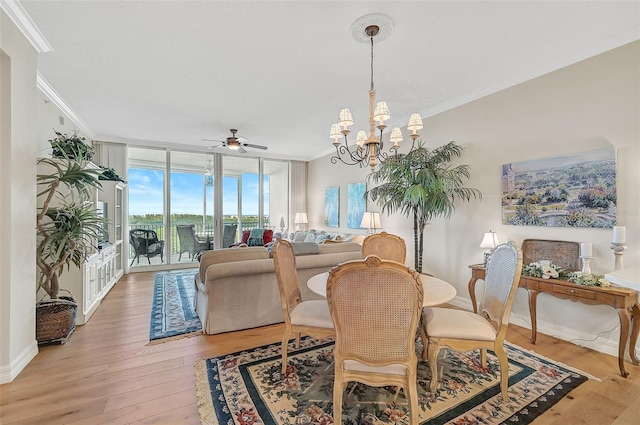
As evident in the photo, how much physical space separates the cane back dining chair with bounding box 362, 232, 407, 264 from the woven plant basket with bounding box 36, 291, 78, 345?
3010mm

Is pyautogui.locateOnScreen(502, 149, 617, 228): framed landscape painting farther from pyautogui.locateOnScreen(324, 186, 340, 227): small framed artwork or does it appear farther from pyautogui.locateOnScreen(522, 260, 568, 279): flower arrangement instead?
pyautogui.locateOnScreen(324, 186, 340, 227): small framed artwork

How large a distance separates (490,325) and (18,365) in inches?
142

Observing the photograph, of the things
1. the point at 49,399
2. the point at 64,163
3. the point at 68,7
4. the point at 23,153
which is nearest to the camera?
the point at 49,399

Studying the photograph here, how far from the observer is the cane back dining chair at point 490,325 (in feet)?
6.29

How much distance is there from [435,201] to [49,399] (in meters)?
3.94

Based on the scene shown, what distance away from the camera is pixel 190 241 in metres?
6.71

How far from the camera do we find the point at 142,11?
2160 mm

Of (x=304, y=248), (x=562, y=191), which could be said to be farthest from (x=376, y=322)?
(x=562, y=191)

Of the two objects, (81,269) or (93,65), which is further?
(81,269)

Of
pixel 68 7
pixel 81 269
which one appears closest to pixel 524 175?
pixel 68 7

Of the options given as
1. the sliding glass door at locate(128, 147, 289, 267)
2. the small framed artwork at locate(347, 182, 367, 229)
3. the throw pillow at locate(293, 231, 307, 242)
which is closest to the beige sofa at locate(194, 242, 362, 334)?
the small framed artwork at locate(347, 182, 367, 229)

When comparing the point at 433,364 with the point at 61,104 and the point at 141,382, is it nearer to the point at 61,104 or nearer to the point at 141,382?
the point at 141,382

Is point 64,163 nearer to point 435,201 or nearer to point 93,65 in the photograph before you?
point 93,65

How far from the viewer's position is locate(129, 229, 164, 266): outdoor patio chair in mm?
6070
